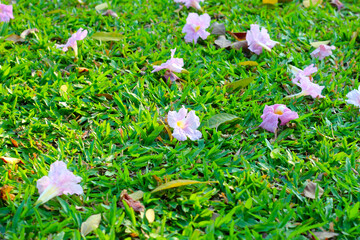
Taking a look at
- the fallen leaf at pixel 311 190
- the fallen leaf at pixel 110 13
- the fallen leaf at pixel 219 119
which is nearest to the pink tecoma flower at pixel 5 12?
the fallen leaf at pixel 110 13

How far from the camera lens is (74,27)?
118 inches

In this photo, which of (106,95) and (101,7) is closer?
(106,95)

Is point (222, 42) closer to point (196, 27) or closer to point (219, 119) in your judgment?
point (196, 27)

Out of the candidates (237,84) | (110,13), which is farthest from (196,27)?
(110,13)

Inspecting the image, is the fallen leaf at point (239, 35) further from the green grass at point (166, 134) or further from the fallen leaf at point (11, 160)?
the fallen leaf at point (11, 160)

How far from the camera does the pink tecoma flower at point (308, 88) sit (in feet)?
7.72

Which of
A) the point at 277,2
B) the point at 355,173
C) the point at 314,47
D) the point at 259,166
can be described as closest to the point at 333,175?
the point at 355,173

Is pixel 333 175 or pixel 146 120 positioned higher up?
pixel 146 120

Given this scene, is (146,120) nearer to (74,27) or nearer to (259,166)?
(259,166)

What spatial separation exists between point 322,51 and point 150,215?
1908 mm

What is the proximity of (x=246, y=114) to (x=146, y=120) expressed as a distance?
604 millimetres

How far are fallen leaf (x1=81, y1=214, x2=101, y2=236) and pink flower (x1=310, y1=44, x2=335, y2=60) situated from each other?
6.69 feet

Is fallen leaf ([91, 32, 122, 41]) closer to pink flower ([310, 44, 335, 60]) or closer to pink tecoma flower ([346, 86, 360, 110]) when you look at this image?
pink flower ([310, 44, 335, 60])

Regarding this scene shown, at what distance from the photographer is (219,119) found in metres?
2.21
